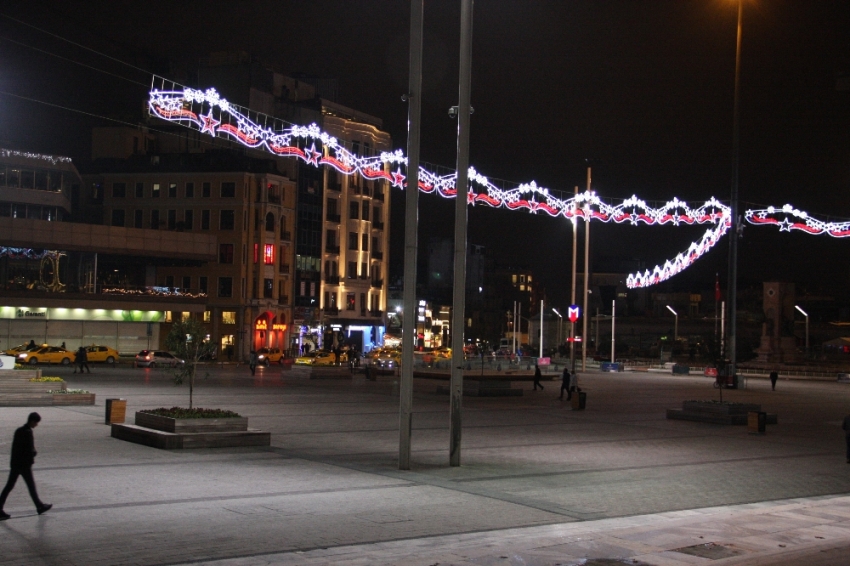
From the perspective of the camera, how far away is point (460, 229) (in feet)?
55.6

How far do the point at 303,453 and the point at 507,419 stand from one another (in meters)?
11.0

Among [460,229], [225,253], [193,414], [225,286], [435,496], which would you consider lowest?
[435,496]

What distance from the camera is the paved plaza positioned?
10266mm

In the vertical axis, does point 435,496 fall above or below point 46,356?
below

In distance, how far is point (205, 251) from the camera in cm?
7312

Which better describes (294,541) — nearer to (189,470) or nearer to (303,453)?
(189,470)

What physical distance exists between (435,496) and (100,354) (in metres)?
50.6

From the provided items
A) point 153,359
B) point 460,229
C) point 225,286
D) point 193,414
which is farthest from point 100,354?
point 460,229

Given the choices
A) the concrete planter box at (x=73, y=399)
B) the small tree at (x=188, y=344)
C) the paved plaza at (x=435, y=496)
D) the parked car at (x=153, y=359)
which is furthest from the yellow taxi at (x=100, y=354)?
the small tree at (x=188, y=344)

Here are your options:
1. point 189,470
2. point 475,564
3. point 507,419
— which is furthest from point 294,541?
point 507,419

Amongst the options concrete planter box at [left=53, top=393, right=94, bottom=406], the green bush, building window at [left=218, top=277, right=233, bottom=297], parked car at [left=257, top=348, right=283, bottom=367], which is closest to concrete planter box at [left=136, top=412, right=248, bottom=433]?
the green bush

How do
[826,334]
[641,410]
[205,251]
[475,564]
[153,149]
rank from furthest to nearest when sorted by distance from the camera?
[826,334] → [153,149] → [205,251] → [641,410] → [475,564]

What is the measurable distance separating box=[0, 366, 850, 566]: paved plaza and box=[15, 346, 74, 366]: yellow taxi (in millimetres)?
28350

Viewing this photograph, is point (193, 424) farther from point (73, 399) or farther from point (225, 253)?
point (225, 253)
